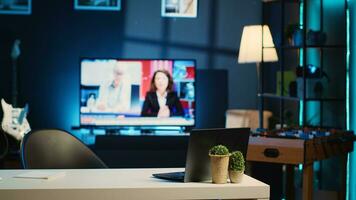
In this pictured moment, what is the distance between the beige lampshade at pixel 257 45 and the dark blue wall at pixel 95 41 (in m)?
0.94

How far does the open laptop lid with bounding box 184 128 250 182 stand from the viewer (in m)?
2.51

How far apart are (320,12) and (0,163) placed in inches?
119

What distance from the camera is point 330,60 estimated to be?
5438 millimetres

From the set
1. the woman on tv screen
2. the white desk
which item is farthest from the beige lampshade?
the white desk

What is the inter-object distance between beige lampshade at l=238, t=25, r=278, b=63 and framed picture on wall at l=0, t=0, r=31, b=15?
7.60 feet

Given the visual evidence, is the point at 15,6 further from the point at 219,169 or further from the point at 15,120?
the point at 219,169

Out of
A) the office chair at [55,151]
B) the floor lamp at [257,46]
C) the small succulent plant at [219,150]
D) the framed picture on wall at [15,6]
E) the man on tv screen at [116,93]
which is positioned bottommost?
the office chair at [55,151]

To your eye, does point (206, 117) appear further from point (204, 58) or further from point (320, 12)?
point (320, 12)

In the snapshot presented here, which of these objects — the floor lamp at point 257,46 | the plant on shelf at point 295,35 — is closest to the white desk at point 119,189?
the plant on shelf at point 295,35

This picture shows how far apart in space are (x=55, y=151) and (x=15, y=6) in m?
3.23

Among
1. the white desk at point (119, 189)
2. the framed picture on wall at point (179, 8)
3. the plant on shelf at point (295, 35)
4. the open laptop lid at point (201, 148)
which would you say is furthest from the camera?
the framed picture on wall at point (179, 8)

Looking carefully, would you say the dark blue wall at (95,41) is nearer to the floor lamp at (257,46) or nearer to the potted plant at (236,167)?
the floor lamp at (257,46)

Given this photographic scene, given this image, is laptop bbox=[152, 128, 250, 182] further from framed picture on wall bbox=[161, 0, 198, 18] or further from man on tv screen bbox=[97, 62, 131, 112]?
framed picture on wall bbox=[161, 0, 198, 18]

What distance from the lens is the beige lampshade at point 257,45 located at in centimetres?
574
